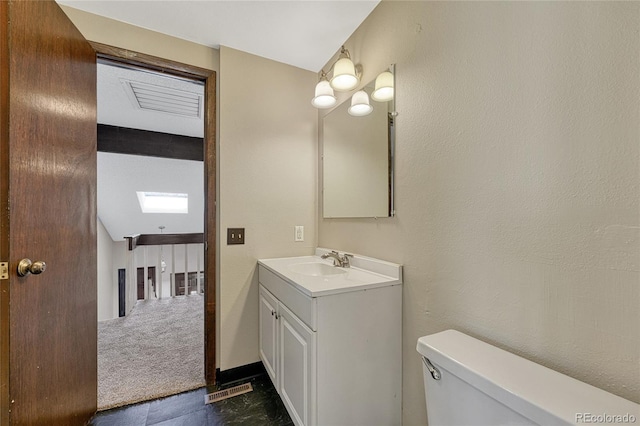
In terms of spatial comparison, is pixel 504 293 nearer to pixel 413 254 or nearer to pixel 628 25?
pixel 413 254

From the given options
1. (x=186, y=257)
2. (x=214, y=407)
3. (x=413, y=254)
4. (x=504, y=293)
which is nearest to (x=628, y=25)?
(x=504, y=293)

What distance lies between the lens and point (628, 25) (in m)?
0.65

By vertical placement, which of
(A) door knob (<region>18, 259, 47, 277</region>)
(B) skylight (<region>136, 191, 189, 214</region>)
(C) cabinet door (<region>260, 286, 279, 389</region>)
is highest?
(B) skylight (<region>136, 191, 189, 214</region>)

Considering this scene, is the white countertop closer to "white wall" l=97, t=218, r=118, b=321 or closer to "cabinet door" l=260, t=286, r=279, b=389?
"cabinet door" l=260, t=286, r=279, b=389

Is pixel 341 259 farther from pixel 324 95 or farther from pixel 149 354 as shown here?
pixel 149 354

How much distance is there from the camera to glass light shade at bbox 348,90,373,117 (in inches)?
60.0

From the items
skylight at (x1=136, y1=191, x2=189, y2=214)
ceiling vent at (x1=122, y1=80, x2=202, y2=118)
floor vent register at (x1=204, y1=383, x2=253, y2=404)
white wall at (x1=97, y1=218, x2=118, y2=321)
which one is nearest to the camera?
floor vent register at (x1=204, y1=383, x2=253, y2=404)

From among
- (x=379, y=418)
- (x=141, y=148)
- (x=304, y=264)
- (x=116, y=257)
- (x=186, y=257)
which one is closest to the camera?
(x=379, y=418)

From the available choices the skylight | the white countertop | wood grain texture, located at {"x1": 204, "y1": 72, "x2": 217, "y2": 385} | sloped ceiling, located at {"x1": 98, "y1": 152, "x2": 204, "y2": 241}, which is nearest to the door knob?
wood grain texture, located at {"x1": 204, "y1": 72, "x2": 217, "y2": 385}

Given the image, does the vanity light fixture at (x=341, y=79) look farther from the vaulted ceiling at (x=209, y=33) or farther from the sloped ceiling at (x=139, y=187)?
the sloped ceiling at (x=139, y=187)

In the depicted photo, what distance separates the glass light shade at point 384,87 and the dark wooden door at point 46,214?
58.2 inches

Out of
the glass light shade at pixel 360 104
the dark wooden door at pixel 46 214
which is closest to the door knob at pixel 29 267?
the dark wooden door at pixel 46 214

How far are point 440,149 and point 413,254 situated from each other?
1.60 feet

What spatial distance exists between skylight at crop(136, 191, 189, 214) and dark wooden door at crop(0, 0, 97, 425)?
311cm
